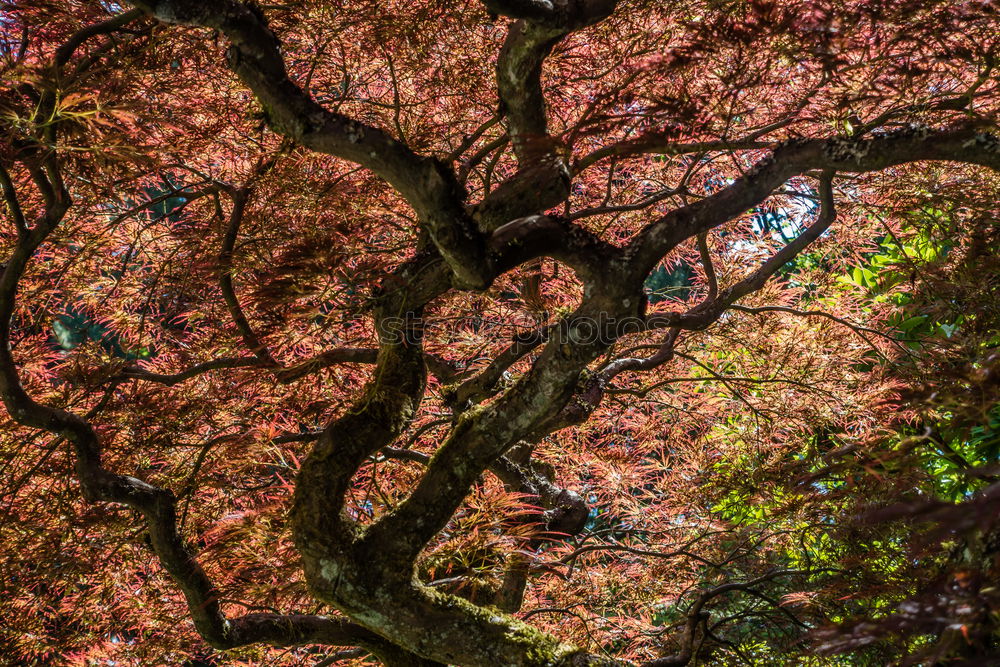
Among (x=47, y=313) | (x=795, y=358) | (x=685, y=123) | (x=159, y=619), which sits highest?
(x=795, y=358)

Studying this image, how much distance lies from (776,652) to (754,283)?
1398mm

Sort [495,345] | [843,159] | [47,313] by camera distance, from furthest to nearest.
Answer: [495,345]
[47,313]
[843,159]

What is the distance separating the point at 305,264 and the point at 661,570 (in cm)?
209

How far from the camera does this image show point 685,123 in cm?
170

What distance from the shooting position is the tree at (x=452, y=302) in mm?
1763

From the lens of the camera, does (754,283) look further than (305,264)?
Yes

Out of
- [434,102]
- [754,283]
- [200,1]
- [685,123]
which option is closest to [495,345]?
[434,102]

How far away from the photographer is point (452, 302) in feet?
9.63

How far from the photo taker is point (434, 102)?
104 inches

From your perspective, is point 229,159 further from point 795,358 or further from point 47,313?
point 795,358

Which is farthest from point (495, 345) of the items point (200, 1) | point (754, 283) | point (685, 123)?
point (200, 1)

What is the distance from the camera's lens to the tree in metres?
1.76

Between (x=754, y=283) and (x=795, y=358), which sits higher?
(x=795, y=358)

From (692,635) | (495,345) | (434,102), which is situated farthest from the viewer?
(495,345)
